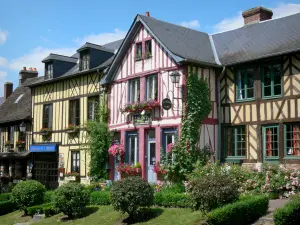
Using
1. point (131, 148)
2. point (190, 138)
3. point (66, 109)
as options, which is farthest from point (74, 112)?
point (190, 138)

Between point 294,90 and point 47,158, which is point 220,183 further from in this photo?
point 47,158

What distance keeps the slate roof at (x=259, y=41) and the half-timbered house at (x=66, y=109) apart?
594 centimetres

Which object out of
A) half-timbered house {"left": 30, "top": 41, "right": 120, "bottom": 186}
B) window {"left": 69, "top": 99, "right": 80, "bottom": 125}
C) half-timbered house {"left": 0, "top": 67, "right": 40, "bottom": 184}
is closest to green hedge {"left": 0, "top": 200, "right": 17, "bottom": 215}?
half-timbered house {"left": 30, "top": 41, "right": 120, "bottom": 186}

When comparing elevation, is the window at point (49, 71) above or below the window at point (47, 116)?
above

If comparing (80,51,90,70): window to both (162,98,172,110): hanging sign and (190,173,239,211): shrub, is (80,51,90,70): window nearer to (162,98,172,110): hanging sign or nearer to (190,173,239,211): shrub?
(162,98,172,110): hanging sign

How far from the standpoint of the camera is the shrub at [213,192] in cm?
1240

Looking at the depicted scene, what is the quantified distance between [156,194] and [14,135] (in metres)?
16.0

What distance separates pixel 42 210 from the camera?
1842 centimetres

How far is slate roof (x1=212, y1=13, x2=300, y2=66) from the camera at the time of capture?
57.5 ft

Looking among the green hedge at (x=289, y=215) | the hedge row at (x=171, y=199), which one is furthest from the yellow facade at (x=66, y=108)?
the green hedge at (x=289, y=215)

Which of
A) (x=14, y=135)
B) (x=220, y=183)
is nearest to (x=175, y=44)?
(x=220, y=183)

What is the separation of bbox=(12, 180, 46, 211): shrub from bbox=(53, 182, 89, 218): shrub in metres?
3.18

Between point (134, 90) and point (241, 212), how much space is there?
10.0 m

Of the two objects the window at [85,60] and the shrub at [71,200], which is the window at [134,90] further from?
the shrub at [71,200]
